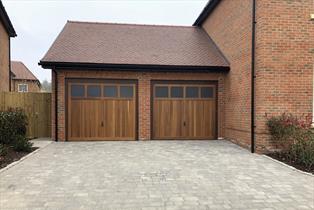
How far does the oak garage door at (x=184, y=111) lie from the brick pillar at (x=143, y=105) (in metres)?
0.26

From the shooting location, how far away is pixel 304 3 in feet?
27.9

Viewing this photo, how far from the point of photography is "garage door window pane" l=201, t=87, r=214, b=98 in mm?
11477

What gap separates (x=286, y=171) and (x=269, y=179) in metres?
0.95

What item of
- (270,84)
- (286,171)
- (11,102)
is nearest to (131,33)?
(11,102)

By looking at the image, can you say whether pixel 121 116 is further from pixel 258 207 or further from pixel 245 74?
pixel 258 207

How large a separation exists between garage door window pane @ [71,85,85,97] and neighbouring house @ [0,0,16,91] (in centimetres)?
520

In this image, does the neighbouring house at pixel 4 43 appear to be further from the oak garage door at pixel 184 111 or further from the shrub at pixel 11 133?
the oak garage door at pixel 184 111

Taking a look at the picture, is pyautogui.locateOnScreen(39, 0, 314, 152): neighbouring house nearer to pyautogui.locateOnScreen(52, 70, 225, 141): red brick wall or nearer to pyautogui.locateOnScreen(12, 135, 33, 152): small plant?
pyautogui.locateOnScreen(52, 70, 225, 141): red brick wall

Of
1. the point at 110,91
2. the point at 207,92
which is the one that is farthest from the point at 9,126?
the point at 207,92

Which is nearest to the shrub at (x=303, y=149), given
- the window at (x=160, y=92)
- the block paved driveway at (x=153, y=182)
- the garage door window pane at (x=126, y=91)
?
the block paved driveway at (x=153, y=182)

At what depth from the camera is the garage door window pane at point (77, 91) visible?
11.0 meters

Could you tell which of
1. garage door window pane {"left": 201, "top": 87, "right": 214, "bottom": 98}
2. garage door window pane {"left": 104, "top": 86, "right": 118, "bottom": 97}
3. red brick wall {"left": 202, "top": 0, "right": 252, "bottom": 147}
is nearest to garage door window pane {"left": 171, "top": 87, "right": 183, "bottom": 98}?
garage door window pane {"left": 201, "top": 87, "right": 214, "bottom": 98}

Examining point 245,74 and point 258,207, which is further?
point 245,74

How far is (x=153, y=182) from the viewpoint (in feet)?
17.5
